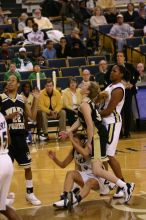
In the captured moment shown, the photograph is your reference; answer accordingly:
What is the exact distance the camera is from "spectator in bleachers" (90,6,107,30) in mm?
21397

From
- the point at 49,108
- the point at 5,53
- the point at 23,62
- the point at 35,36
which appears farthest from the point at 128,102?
the point at 35,36

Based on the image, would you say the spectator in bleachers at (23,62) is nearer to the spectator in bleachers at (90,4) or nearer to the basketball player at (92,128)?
the spectator in bleachers at (90,4)

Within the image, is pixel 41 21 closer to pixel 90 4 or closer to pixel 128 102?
pixel 90 4

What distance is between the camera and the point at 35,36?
1980cm

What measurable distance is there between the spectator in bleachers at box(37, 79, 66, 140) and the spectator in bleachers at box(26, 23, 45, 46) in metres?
4.18

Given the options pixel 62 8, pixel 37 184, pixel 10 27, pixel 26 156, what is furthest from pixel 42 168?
pixel 62 8

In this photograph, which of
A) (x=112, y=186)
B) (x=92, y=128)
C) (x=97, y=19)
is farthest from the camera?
(x=97, y=19)

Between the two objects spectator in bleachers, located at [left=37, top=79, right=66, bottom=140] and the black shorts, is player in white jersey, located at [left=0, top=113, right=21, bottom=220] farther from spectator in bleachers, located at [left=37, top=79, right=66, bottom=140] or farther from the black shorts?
spectator in bleachers, located at [left=37, top=79, right=66, bottom=140]

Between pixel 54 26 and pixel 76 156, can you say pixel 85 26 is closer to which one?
pixel 54 26

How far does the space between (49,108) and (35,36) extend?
14.6 feet

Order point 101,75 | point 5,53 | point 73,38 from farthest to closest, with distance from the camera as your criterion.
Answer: point 73,38, point 5,53, point 101,75

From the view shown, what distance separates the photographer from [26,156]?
32.1 feet

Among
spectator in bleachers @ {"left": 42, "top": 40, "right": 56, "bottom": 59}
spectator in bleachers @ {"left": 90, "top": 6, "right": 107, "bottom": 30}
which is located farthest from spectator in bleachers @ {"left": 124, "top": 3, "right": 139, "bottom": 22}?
spectator in bleachers @ {"left": 42, "top": 40, "right": 56, "bottom": 59}

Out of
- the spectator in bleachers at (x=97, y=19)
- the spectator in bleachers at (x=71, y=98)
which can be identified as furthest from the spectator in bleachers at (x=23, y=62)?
the spectator in bleachers at (x=97, y=19)
